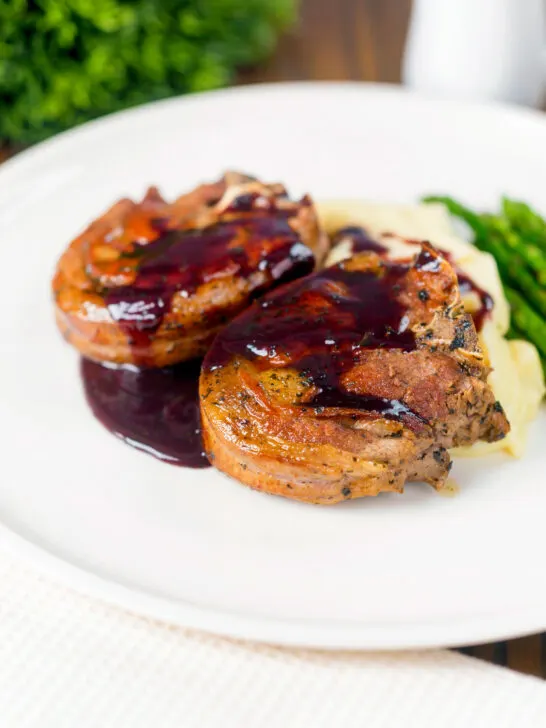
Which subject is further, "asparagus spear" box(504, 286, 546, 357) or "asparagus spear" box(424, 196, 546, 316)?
"asparagus spear" box(424, 196, 546, 316)

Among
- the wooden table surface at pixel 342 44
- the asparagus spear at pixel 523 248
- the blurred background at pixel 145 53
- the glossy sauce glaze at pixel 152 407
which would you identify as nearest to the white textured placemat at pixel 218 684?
the glossy sauce glaze at pixel 152 407

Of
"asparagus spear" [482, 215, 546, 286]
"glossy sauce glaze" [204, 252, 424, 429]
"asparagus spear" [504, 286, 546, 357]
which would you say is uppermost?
"glossy sauce glaze" [204, 252, 424, 429]

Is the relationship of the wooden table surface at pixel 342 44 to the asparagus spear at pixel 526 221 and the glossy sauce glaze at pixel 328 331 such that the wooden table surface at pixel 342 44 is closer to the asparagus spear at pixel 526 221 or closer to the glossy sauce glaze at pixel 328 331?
the asparagus spear at pixel 526 221

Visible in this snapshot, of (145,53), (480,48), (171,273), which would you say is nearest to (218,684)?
(171,273)

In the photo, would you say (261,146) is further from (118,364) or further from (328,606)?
(328,606)

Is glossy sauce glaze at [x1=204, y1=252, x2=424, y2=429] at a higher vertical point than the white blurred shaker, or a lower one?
lower

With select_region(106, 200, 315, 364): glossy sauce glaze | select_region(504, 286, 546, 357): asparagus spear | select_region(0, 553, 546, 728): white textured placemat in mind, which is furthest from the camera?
select_region(504, 286, 546, 357): asparagus spear

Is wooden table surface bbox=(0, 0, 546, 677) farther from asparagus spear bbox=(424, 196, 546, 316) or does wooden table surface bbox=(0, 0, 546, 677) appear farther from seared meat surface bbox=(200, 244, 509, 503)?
seared meat surface bbox=(200, 244, 509, 503)

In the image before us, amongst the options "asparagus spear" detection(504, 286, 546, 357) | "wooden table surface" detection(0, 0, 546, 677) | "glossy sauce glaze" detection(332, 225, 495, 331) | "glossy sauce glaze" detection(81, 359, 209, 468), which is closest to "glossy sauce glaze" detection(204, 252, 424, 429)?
"glossy sauce glaze" detection(81, 359, 209, 468)
